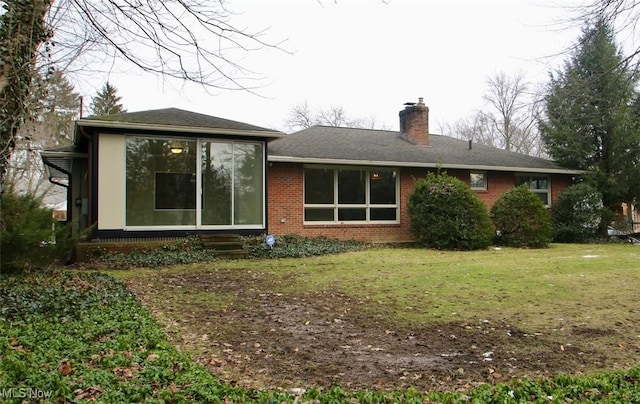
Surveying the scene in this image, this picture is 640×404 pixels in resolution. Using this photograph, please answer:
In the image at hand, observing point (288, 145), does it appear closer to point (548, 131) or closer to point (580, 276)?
point (580, 276)

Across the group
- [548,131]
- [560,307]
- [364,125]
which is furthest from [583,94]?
[364,125]

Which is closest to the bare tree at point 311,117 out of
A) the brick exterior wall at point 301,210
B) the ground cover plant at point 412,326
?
the brick exterior wall at point 301,210

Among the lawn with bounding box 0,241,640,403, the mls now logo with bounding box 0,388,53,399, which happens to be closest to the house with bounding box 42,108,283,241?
the lawn with bounding box 0,241,640,403

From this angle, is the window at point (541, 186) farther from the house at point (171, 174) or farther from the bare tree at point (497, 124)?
the house at point (171, 174)

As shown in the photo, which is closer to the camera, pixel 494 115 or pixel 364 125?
pixel 494 115

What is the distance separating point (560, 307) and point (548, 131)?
14.8 metres

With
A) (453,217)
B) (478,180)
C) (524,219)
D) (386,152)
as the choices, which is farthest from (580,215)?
(386,152)

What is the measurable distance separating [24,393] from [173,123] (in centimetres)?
945

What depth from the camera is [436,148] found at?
18484 mm

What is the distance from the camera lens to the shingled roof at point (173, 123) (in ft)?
36.3

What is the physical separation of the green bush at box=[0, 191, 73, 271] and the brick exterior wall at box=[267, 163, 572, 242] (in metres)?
5.93

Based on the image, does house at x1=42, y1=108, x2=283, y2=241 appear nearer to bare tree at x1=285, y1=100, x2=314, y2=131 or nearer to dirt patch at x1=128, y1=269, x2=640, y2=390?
dirt patch at x1=128, y1=269, x2=640, y2=390

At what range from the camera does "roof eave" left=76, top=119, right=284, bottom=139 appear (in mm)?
10836

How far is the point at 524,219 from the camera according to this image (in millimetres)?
14172
